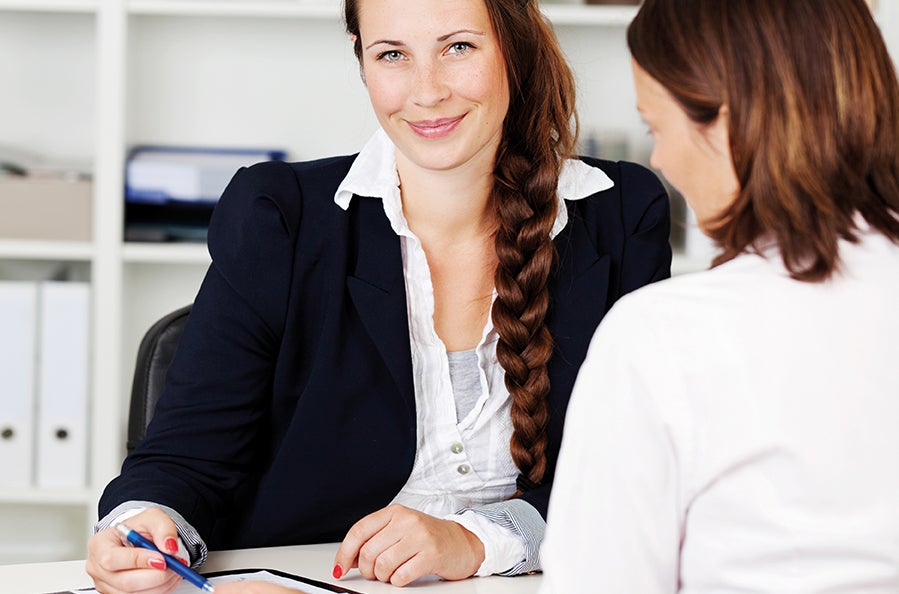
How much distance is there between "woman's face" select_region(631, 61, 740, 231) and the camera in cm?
87

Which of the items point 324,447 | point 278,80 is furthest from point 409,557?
point 278,80

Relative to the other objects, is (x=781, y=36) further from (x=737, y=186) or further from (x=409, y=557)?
(x=409, y=557)

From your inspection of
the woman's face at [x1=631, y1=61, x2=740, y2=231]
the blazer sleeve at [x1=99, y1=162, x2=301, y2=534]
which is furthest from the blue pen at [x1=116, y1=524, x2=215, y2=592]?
the woman's face at [x1=631, y1=61, x2=740, y2=231]

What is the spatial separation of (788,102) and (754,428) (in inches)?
9.4

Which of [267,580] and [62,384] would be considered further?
[62,384]

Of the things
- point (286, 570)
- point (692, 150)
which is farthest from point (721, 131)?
point (286, 570)

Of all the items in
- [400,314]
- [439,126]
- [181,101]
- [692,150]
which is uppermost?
[181,101]

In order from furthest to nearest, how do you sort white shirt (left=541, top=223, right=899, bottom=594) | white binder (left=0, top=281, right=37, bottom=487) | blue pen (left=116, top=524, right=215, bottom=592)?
white binder (left=0, top=281, right=37, bottom=487), blue pen (left=116, top=524, right=215, bottom=592), white shirt (left=541, top=223, right=899, bottom=594)

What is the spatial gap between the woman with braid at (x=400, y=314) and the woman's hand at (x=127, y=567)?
0.48 feet

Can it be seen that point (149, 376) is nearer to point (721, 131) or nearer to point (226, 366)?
point (226, 366)

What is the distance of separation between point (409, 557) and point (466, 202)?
0.58 meters

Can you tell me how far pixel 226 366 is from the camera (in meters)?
1.40

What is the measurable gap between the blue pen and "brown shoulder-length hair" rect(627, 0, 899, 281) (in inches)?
23.1

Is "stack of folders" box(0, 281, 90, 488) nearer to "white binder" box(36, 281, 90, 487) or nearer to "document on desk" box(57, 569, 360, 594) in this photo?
"white binder" box(36, 281, 90, 487)
